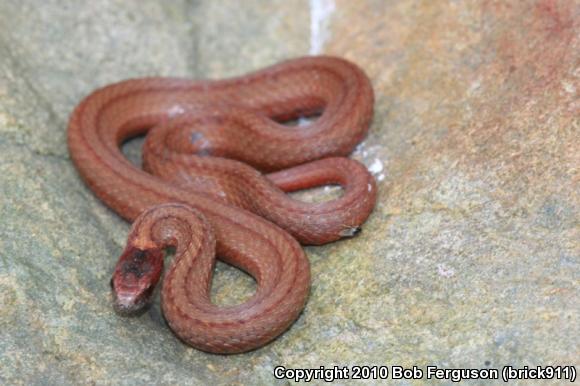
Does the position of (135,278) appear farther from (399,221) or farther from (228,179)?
(399,221)

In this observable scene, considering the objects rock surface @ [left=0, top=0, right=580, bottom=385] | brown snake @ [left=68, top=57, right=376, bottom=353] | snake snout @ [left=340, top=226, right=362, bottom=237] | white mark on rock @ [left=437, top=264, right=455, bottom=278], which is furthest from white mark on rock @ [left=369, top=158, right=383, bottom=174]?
white mark on rock @ [left=437, top=264, right=455, bottom=278]

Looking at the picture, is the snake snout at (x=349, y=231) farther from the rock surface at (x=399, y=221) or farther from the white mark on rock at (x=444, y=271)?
the white mark on rock at (x=444, y=271)

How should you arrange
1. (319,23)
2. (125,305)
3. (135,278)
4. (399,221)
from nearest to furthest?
(125,305)
(135,278)
(399,221)
(319,23)

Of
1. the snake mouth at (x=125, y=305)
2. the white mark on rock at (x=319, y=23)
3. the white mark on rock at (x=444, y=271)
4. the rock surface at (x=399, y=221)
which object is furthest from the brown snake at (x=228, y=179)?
the white mark on rock at (x=444, y=271)

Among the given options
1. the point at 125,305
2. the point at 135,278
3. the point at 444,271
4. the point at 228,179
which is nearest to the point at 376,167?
the point at 228,179

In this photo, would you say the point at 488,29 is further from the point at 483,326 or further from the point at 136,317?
the point at 136,317

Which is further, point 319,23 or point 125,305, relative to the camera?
point 319,23

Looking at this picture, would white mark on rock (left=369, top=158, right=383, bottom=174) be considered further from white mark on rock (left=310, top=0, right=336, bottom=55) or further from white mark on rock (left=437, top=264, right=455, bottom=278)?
white mark on rock (left=310, top=0, right=336, bottom=55)
